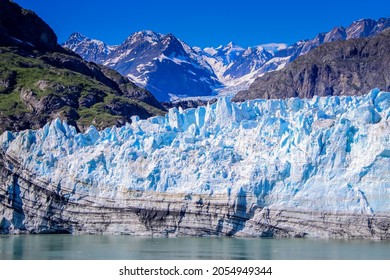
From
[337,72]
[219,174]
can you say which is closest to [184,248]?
[219,174]

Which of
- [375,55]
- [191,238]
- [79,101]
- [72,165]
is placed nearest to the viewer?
[191,238]

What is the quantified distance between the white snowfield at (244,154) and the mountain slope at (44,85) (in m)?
30.9

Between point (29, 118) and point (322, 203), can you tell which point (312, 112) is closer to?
point (322, 203)

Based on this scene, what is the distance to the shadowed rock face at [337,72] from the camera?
135 m

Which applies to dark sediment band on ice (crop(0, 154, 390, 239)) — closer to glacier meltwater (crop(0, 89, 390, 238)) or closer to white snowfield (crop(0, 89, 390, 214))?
glacier meltwater (crop(0, 89, 390, 238))

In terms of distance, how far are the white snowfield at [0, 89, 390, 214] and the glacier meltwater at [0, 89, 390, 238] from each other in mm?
57

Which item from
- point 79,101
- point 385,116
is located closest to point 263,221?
point 385,116

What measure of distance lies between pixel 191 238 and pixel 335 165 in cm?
802

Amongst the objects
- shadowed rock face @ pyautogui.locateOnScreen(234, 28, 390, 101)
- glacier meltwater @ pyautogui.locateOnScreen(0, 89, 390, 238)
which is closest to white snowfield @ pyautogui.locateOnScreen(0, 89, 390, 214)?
glacier meltwater @ pyautogui.locateOnScreen(0, 89, 390, 238)

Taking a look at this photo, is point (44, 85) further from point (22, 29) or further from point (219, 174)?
point (219, 174)

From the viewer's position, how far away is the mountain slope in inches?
3095

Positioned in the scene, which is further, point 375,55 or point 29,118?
point 375,55

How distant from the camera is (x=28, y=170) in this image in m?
41.2

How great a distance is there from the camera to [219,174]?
3812cm
